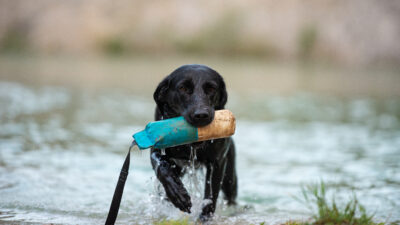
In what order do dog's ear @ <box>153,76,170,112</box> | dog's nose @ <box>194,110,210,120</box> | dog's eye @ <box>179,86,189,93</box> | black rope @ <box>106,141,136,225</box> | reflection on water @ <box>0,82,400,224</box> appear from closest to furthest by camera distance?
black rope @ <box>106,141,136,225</box> < dog's nose @ <box>194,110,210,120</box> < dog's eye @ <box>179,86,189,93</box> < dog's ear @ <box>153,76,170,112</box> < reflection on water @ <box>0,82,400,224</box>

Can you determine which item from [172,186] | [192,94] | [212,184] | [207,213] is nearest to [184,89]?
[192,94]

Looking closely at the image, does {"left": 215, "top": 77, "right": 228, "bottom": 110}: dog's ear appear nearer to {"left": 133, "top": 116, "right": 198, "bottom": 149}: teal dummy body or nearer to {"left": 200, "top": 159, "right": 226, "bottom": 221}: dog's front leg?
{"left": 200, "top": 159, "right": 226, "bottom": 221}: dog's front leg

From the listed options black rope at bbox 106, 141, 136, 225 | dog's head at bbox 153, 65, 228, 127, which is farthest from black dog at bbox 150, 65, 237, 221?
black rope at bbox 106, 141, 136, 225

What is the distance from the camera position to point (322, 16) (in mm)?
46281

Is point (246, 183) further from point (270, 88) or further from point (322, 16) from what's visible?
point (322, 16)

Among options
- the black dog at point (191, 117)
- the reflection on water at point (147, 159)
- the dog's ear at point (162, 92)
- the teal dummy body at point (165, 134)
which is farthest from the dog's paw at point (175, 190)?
the reflection on water at point (147, 159)

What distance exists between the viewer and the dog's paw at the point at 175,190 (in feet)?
10.2

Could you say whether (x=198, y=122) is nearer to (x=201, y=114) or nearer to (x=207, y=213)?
(x=201, y=114)

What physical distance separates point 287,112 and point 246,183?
7.08 m

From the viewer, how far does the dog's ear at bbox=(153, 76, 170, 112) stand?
3736mm

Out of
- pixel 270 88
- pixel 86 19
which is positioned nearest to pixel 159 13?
pixel 86 19

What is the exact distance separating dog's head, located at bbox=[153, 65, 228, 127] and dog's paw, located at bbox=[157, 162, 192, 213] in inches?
16.7

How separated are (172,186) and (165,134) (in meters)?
0.38

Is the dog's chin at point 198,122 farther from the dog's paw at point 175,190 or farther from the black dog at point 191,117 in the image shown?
the dog's paw at point 175,190
